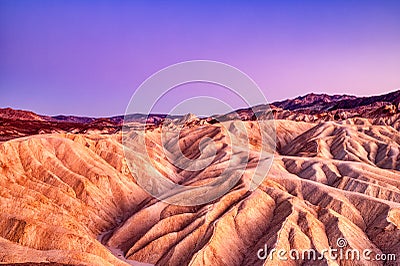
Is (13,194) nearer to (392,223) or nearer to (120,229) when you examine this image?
(120,229)

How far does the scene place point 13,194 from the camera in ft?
166

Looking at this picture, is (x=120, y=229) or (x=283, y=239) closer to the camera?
(x=283, y=239)

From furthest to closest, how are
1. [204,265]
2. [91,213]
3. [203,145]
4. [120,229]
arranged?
1. [203,145]
2. [91,213]
3. [120,229]
4. [204,265]

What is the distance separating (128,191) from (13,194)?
A: 25328mm

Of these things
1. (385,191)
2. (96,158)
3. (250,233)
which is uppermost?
(96,158)

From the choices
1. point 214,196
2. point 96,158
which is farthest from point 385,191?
point 96,158

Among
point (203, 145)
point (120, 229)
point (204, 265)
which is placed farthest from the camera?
point (203, 145)

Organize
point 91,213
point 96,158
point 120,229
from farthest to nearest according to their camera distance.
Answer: point 96,158 < point 91,213 < point 120,229

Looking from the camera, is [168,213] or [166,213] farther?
[166,213]

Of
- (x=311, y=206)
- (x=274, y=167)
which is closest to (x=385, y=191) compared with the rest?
(x=311, y=206)

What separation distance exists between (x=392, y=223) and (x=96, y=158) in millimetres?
55594

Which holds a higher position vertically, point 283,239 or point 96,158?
point 96,158

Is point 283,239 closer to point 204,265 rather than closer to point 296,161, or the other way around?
point 204,265

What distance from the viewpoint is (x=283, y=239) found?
4356 centimetres
